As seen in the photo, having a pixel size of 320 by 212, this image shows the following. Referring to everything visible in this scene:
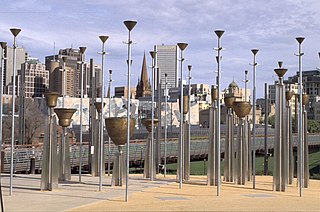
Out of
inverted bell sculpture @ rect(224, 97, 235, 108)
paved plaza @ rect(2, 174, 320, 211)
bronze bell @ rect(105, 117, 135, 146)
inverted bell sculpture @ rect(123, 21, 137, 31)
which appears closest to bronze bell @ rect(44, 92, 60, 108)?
bronze bell @ rect(105, 117, 135, 146)

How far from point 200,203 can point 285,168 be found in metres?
7.92

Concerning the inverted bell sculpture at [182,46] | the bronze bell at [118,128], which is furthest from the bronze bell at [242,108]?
the bronze bell at [118,128]

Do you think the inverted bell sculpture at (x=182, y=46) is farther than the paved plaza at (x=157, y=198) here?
Yes

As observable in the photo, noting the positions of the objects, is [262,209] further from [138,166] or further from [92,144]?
[138,166]

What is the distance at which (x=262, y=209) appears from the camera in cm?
1905

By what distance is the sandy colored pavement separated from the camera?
62.8 ft

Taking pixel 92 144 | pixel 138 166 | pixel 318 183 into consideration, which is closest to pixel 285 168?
pixel 318 183

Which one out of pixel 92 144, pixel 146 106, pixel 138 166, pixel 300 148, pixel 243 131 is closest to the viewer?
pixel 300 148

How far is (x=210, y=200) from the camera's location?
70.7 ft

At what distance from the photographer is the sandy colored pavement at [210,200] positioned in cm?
1916

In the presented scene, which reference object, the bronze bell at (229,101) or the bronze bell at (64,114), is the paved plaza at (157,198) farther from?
the bronze bell at (229,101)

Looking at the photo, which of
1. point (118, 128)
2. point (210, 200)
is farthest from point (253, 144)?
point (210, 200)

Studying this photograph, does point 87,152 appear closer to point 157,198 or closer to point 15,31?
point 15,31

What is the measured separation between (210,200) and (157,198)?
85.0 inches
